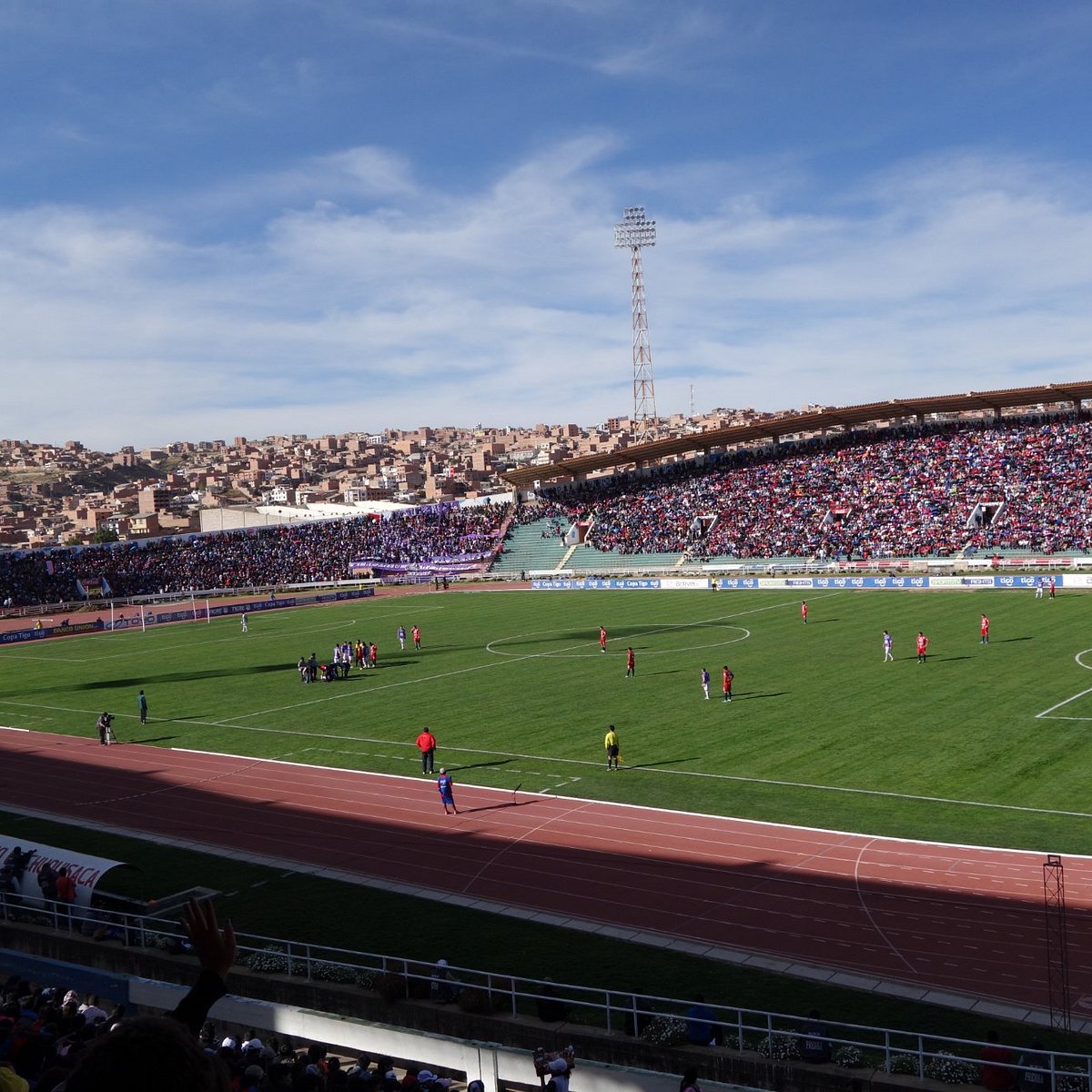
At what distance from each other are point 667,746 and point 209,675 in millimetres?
25550

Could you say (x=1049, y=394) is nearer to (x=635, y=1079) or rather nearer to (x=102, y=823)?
(x=102, y=823)

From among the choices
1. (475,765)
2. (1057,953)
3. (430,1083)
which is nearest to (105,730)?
(475,765)

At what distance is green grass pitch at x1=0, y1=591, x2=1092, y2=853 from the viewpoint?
23562 mm

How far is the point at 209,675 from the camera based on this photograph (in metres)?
47.3

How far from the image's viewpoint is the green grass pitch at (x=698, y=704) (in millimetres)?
23562

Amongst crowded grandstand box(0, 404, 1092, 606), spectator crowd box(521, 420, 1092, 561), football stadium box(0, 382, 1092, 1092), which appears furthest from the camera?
crowded grandstand box(0, 404, 1092, 606)

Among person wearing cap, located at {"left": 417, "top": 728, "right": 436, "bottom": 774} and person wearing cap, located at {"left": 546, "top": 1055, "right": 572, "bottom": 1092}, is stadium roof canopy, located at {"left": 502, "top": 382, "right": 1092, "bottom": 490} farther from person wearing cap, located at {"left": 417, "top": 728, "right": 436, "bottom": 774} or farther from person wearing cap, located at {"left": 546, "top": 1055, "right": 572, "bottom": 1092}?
person wearing cap, located at {"left": 546, "top": 1055, "right": 572, "bottom": 1092}

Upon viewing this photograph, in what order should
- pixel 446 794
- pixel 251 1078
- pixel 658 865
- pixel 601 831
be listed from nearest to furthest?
pixel 251 1078 < pixel 658 865 < pixel 601 831 < pixel 446 794

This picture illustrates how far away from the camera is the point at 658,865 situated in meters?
20.0

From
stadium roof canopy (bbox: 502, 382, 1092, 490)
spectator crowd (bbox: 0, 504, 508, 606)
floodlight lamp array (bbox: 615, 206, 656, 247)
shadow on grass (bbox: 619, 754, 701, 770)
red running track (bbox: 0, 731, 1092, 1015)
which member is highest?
floodlight lamp array (bbox: 615, 206, 656, 247)

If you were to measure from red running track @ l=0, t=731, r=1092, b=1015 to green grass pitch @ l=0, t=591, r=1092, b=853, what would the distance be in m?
1.37

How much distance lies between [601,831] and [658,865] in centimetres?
234

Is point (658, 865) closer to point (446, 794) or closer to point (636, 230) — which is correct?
point (446, 794)

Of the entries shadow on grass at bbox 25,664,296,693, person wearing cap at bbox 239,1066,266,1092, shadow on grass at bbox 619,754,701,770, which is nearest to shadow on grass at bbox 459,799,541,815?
shadow on grass at bbox 619,754,701,770
